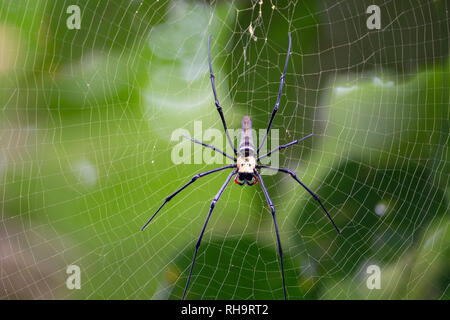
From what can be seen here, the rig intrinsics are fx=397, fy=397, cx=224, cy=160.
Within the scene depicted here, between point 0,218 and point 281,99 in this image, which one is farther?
point 281,99

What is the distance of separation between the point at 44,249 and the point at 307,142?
2.03m

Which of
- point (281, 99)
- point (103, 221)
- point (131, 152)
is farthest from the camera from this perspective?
point (281, 99)

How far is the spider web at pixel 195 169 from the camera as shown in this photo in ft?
8.43

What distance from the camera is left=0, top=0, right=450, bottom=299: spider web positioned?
2.57 meters

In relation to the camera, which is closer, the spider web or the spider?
the spider web

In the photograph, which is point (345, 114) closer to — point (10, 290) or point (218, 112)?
point (218, 112)

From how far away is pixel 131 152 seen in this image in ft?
8.99

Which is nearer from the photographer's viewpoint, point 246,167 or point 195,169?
point 195,169

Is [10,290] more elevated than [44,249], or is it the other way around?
[44,249]

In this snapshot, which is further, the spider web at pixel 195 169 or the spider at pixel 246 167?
the spider at pixel 246 167

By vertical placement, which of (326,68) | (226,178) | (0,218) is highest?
Result: (326,68)

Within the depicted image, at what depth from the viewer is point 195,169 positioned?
296 centimetres

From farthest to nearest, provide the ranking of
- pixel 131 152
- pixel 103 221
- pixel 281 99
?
pixel 281 99, pixel 131 152, pixel 103 221
